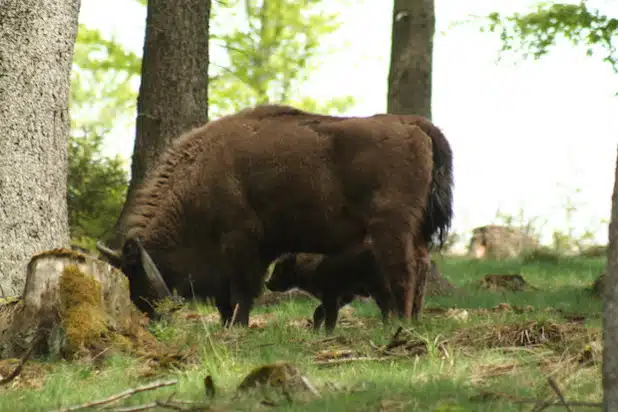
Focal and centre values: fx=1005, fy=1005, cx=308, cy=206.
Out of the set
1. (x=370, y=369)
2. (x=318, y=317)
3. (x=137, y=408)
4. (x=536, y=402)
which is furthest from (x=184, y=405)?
(x=318, y=317)

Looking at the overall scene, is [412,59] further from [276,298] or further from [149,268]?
[149,268]

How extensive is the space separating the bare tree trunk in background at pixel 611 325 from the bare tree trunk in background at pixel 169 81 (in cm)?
897

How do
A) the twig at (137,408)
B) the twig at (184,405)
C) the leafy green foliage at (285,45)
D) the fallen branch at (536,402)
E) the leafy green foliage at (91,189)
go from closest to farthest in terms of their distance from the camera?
1. the fallen branch at (536,402)
2. the twig at (184,405)
3. the twig at (137,408)
4. the leafy green foliage at (91,189)
5. the leafy green foliage at (285,45)

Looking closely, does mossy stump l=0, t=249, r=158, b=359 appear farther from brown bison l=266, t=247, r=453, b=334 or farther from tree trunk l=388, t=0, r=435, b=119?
tree trunk l=388, t=0, r=435, b=119

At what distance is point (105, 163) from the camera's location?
17797mm

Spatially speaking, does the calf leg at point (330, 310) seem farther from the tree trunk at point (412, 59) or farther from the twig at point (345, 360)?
the tree trunk at point (412, 59)

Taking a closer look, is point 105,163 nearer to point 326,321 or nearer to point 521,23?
point 521,23

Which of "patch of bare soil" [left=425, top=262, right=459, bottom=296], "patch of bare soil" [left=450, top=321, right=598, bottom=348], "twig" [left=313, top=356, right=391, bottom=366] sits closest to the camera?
"twig" [left=313, top=356, right=391, bottom=366]

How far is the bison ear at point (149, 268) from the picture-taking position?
10.6 meters

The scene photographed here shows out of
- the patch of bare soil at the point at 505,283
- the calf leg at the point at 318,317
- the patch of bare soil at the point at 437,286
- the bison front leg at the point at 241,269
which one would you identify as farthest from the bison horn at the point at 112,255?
the patch of bare soil at the point at 505,283

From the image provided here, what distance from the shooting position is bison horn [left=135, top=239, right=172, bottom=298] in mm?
10570

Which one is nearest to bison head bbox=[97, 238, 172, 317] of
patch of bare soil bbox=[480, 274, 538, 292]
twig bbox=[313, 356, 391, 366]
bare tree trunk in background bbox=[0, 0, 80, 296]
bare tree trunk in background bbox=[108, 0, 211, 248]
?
bare tree trunk in background bbox=[0, 0, 80, 296]

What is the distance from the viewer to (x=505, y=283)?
14.6 meters

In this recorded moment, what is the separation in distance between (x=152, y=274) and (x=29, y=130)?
7.26ft
